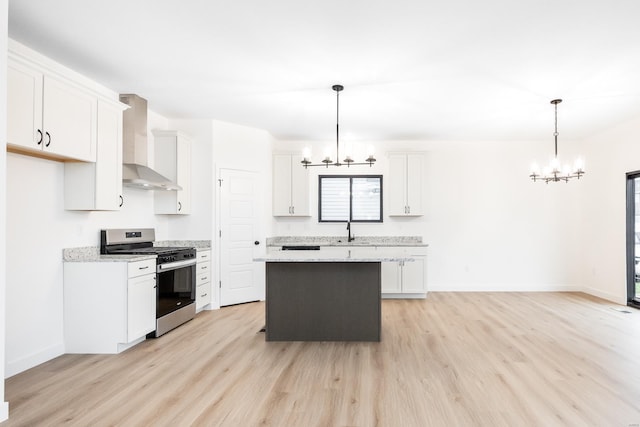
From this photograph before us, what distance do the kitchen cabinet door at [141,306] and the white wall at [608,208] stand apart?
20.4 feet

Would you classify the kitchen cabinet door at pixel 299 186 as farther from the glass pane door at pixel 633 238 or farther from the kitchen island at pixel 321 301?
the glass pane door at pixel 633 238

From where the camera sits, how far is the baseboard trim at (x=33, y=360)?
2.93 metres

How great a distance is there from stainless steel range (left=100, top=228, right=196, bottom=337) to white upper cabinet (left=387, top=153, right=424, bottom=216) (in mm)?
3375

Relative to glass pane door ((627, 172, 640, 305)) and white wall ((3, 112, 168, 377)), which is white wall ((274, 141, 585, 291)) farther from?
white wall ((3, 112, 168, 377))

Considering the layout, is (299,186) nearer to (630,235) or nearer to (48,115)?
(48,115)

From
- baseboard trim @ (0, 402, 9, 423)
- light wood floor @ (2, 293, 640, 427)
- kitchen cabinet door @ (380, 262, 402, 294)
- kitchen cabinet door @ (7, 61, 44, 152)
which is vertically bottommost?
light wood floor @ (2, 293, 640, 427)

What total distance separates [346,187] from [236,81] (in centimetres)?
318

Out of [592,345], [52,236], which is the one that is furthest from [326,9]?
[592,345]

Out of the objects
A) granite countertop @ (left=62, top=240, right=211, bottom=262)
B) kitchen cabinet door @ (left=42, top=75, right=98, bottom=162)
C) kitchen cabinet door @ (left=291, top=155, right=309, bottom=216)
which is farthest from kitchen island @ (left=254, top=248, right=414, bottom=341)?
kitchen cabinet door @ (left=291, top=155, right=309, bottom=216)

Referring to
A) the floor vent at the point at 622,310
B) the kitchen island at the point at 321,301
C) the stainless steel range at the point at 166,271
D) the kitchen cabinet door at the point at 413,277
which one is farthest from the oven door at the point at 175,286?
the floor vent at the point at 622,310

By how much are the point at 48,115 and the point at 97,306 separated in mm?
1705

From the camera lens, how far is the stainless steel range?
3.93 metres

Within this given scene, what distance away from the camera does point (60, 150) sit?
10.2 ft

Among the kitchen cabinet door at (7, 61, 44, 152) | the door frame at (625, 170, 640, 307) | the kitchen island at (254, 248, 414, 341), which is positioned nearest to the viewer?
the kitchen cabinet door at (7, 61, 44, 152)
